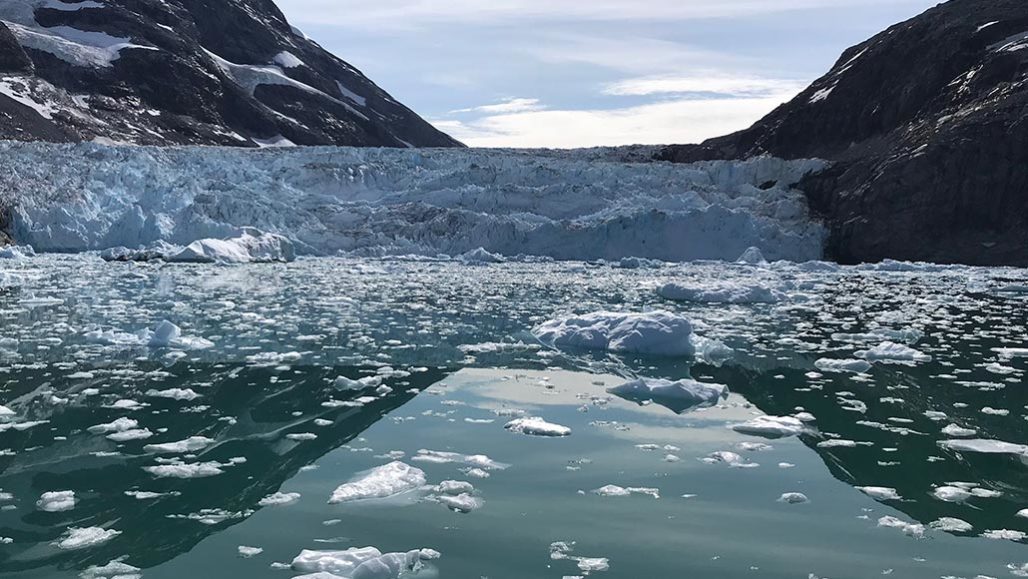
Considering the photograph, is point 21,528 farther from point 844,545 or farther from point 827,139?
point 827,139

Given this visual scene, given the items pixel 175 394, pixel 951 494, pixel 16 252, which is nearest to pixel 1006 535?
pixel 951 494

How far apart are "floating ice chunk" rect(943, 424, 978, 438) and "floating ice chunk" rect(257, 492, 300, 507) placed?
13.8ft

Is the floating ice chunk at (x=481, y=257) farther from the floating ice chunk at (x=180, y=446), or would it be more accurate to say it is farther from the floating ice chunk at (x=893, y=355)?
the floating ice chunk at (x=180, y=446)

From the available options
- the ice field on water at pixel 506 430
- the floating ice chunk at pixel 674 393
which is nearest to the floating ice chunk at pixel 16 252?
the ice field on water at pixel 506 430

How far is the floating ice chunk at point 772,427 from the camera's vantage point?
5.91 meters

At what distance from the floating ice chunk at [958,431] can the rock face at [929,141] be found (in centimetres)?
2399

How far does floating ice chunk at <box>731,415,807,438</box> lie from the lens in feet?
19.4

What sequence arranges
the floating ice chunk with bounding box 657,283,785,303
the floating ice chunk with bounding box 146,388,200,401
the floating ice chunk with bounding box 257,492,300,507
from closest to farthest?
the floating ice chunk with bounding box 257,492,300,507, the floating ice chunk with bounding box 146,388,200,401, the floating ice chunk with bounding box 657,283,785,303

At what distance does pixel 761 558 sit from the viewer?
3723 millimetres

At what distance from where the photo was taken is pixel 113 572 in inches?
139

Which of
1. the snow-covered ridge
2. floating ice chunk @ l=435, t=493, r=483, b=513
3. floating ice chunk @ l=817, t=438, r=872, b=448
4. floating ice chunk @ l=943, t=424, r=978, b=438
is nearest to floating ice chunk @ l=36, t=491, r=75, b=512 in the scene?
floating ice chunk @ l=435, t=493, r=483, b=513

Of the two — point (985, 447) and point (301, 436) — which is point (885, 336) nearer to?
point (985, 447)

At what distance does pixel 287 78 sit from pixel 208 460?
89012mm

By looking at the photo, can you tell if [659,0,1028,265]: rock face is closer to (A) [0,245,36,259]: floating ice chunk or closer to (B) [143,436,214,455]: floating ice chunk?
(A) [0,245,36,259]: floating ice chunk
